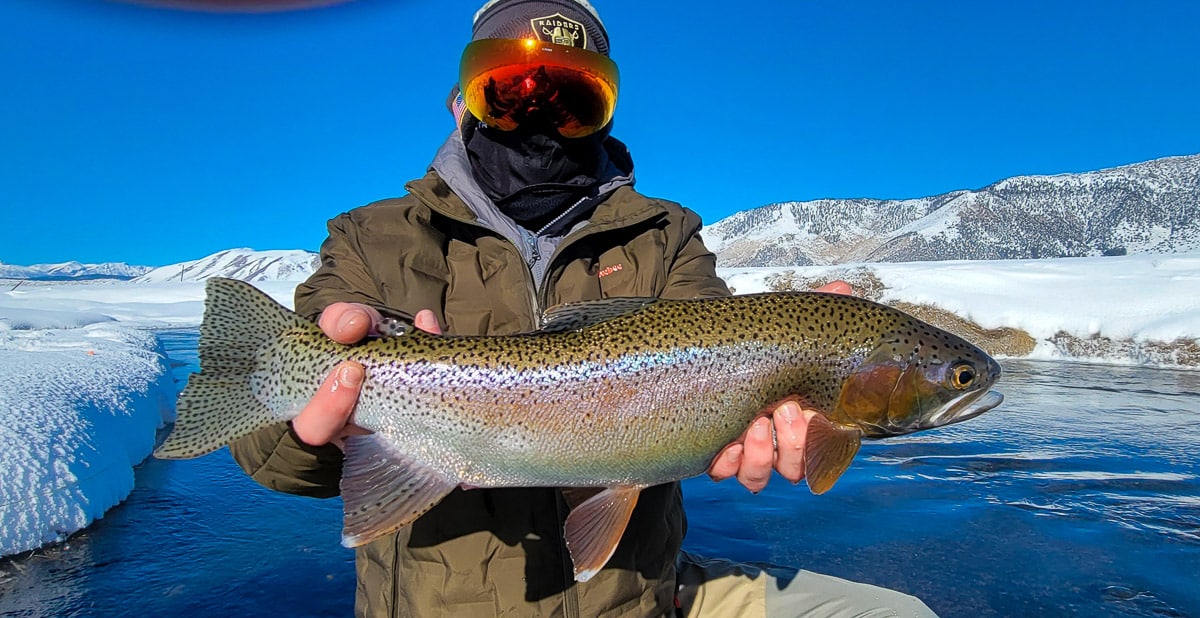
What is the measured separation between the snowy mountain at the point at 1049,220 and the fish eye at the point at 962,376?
6337cm

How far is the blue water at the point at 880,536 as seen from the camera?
4199 millimetres

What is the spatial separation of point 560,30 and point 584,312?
1.39 metres

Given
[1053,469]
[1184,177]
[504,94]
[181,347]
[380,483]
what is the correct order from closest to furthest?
[380,483]
[504,94]
[1053,469]
[181,347]
[1184,177]

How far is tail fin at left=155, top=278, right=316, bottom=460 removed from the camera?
7.06ft

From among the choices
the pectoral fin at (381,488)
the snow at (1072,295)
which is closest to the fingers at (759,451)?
the pectoral fin at (381,488)

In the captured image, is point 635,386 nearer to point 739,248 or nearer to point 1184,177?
point 1184,177

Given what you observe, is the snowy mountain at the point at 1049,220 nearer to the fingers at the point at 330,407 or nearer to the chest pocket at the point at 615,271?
the chest pocket at the point at 615,271

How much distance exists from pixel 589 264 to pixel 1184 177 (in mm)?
101901

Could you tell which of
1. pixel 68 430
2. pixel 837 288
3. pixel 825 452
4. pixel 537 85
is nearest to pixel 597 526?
pixel 825 452

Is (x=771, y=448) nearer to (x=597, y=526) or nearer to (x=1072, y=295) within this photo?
(x=597, y=526)

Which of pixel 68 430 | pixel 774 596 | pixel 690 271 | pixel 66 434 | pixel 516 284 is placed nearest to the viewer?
pixel 516 284

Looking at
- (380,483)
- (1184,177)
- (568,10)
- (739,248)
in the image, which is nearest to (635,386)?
(380,483)

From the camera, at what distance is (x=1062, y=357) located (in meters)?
16.4

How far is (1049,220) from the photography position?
81.2 meters
